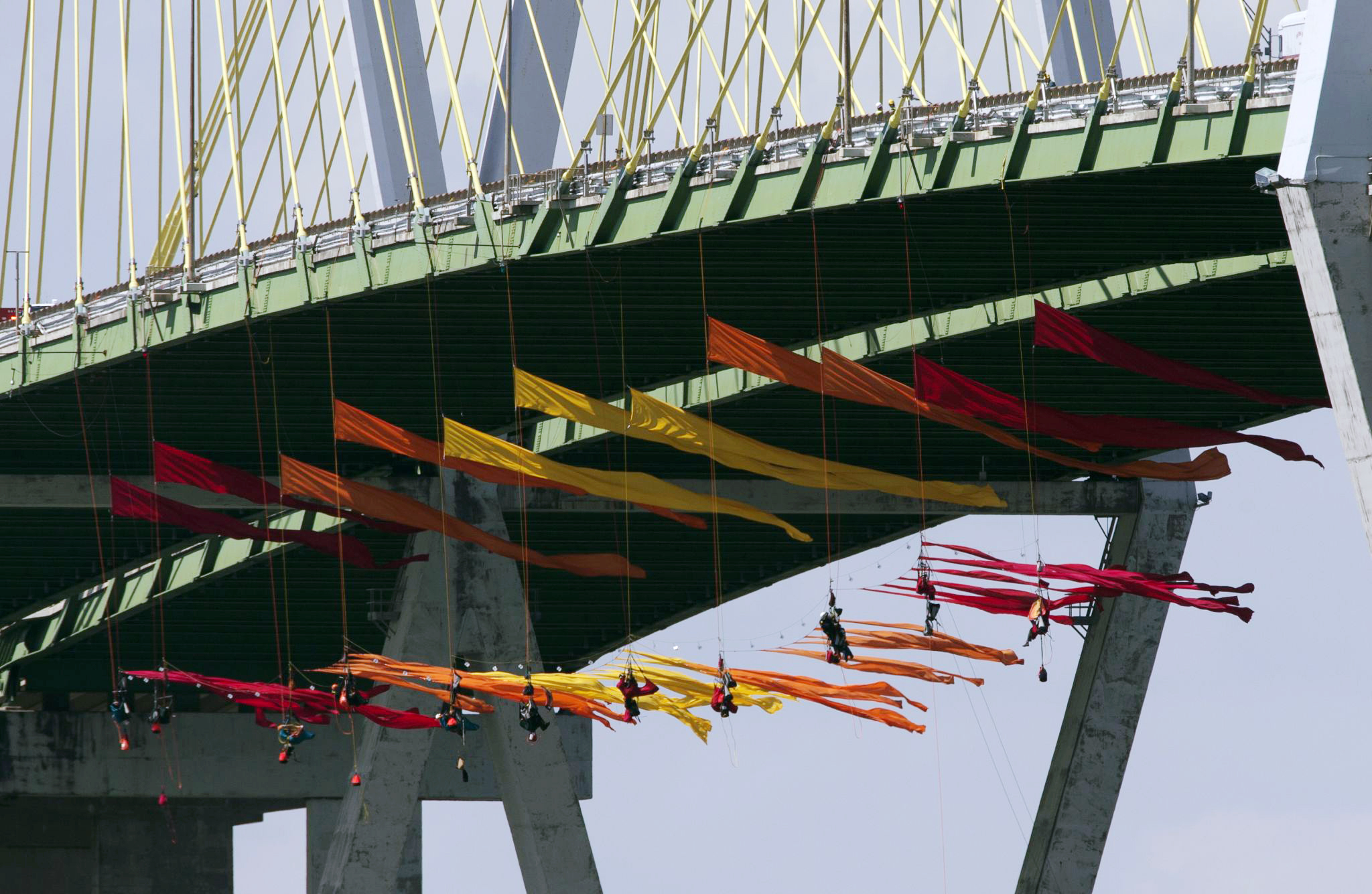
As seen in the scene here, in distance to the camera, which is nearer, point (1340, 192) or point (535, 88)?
point (1340, 192)

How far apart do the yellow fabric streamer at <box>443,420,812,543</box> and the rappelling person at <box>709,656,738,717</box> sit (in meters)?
6.54

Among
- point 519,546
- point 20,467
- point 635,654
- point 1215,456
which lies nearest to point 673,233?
point 635,654

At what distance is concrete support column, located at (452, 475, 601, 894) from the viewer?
4862 cm

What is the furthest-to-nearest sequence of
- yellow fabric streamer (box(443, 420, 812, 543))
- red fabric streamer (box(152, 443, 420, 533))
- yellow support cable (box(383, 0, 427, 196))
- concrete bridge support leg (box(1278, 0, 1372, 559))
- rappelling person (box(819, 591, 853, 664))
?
1. red fabric streamer (box(152, 443, 420, 533))
2. yellow support cable (box(383, 0, 427, 196))
3. yellow fabric streamer (box(443, 420, 812, 543))
4. rappelling person (box(819, 591, 853, 664))
5. concrete bridge support leg (box(1278, 0, 1372, 559))


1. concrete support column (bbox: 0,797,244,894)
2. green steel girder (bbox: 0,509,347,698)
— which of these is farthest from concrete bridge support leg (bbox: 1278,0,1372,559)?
concrete support column (bbox: 0,797,244,894)

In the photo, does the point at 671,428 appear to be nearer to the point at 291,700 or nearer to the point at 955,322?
the point at 955,322

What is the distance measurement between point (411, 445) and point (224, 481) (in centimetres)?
454

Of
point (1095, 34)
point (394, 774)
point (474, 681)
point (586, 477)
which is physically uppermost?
point (1095, 34)

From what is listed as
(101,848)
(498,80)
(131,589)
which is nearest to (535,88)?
(498,80)

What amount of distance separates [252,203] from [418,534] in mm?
7611

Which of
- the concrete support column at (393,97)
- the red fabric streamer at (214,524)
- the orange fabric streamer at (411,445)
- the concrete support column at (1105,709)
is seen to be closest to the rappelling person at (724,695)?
the orange fabric streamer at (411,445)

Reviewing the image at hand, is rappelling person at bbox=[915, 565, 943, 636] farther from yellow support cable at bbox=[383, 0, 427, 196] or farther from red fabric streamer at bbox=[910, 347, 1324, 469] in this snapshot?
yellow support cable at bbox=[383, 0, 427, 196]

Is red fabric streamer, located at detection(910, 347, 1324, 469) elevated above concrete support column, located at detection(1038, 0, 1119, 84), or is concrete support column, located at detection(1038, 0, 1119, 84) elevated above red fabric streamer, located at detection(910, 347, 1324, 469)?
concrete support column, located at detection(1038, 0, 1119, 84)

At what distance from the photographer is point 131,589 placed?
5950 cm
